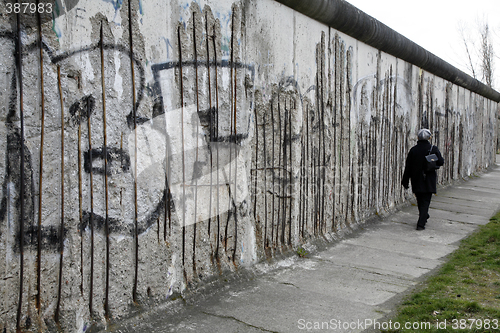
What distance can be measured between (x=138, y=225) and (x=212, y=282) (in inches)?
39.6

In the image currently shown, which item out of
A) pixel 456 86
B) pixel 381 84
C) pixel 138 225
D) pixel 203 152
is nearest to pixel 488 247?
pixel 381 84

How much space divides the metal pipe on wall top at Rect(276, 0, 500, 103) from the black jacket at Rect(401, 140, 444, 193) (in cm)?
176

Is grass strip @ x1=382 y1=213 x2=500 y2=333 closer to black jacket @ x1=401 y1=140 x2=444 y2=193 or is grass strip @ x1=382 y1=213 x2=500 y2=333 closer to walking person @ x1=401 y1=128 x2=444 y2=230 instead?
walking person @ x1=401 y1=128 x2=444 y2=230

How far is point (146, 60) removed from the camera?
10.2 ft

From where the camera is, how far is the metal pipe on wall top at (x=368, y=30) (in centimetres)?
508

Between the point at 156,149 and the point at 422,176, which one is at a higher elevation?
the point at 156,149

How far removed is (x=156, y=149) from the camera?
3.22 meters

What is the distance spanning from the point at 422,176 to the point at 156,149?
14.8 ft

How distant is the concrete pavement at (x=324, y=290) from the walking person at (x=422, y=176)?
29cm

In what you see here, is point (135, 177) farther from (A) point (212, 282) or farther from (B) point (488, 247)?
(B) point (488, 247)

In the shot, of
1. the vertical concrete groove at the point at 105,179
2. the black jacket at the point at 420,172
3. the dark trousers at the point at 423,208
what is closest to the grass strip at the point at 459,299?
the dark trousers at the point at 423,208

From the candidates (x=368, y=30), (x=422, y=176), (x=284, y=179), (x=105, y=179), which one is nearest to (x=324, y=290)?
(x=284, y=179)

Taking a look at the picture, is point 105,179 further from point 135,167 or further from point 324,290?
point 324,290

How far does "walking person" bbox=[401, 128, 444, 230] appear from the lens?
250 inches
